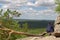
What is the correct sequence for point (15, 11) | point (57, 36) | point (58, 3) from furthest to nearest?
point (58, 3), point (57, 36), point (15, 11)

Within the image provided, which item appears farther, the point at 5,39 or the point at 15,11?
the point at 15,11

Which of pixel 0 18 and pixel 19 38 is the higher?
pixel 0 18

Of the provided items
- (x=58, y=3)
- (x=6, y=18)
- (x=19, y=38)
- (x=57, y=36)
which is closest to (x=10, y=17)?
(x=6, y=18)

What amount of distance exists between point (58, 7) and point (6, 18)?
2080 cm

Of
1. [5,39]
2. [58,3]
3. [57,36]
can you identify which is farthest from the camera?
[58,3]

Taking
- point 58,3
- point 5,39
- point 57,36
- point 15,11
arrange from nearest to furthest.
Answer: point 5,39, point 15,11, point 57,36, point 58,3

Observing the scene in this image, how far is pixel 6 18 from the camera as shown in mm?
8062

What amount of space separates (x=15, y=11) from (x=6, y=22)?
22.5 inches

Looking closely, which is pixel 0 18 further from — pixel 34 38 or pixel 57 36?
pixel 57 36

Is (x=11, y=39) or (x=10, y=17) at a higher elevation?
(x=10, y=17)

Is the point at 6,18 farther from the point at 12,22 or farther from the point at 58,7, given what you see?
the point at 58,7

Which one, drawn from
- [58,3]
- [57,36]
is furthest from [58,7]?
[57,36]

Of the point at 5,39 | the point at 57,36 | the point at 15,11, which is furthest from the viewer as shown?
the point at 57,36

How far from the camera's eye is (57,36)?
8.27 meters
